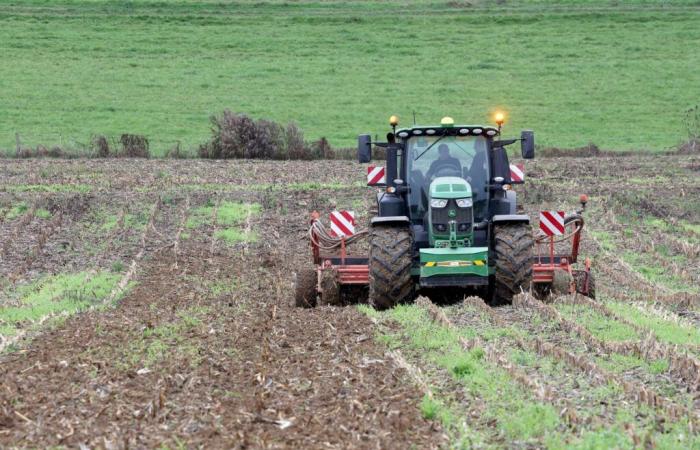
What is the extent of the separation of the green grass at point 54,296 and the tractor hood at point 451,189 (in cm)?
459

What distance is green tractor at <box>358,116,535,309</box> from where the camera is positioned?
1309 centimetres

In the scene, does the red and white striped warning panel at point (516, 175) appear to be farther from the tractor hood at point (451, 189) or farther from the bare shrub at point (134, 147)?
the bare shrub at point (134, 147)

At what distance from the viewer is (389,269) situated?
512 inches

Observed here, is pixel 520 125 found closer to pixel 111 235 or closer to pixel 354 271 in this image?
pixel 111 235

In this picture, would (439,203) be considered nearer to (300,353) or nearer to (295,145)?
(300,353)

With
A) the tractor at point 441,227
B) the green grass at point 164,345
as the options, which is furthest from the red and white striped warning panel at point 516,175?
the green grass at point 164,345

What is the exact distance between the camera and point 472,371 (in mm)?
9250

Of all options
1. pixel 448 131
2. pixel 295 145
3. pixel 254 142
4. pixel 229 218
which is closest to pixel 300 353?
A: pixel 448 131

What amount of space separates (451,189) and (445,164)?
95 centimetres

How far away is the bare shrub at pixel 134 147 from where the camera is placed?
1367 inches

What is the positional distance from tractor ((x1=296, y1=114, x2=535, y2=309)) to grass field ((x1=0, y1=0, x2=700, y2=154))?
77.5 feet

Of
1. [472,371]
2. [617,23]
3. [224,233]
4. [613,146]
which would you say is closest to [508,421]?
[472,371]

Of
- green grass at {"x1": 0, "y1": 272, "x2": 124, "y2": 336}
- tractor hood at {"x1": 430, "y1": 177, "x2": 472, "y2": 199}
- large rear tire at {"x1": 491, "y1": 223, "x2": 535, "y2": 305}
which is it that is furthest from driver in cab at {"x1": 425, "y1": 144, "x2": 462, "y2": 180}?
green grass at {"x1": 0, "y1": 272, "x2": 124, "y2": 336}

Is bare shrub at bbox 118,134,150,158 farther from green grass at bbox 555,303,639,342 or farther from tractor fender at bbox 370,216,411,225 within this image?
green grass at bbox 555,303,639,342
